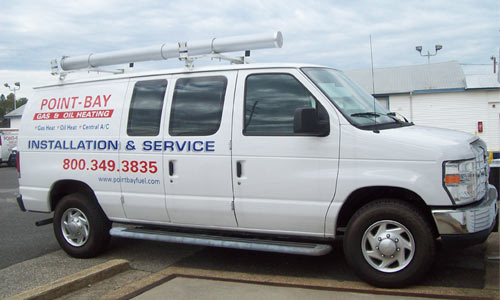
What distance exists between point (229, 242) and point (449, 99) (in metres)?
26.7

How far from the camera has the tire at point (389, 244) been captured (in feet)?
14.7

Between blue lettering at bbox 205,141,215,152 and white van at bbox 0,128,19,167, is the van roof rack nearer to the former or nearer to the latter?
blue lettering at bbox 205,141,215,152

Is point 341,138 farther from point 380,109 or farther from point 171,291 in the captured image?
point 171,291

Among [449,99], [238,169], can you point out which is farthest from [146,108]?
[449,99]

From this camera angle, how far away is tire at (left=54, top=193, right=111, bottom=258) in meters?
6.12

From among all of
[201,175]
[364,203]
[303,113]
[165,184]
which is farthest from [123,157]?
[364,203]

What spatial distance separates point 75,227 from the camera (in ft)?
20.5

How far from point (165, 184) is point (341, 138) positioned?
6.82ft

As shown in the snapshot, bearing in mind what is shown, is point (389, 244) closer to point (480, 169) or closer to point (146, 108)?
point (480, 169)

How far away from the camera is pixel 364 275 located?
4.67 metres

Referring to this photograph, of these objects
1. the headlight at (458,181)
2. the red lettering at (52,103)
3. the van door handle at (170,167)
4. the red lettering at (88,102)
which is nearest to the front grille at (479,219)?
the headlight at (458,181)

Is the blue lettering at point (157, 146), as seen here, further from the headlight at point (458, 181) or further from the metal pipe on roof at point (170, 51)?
the headlight at point (458, 181)

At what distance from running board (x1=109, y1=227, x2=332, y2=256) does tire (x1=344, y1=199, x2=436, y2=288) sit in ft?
1.04

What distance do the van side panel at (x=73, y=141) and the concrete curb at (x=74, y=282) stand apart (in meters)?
0.72
